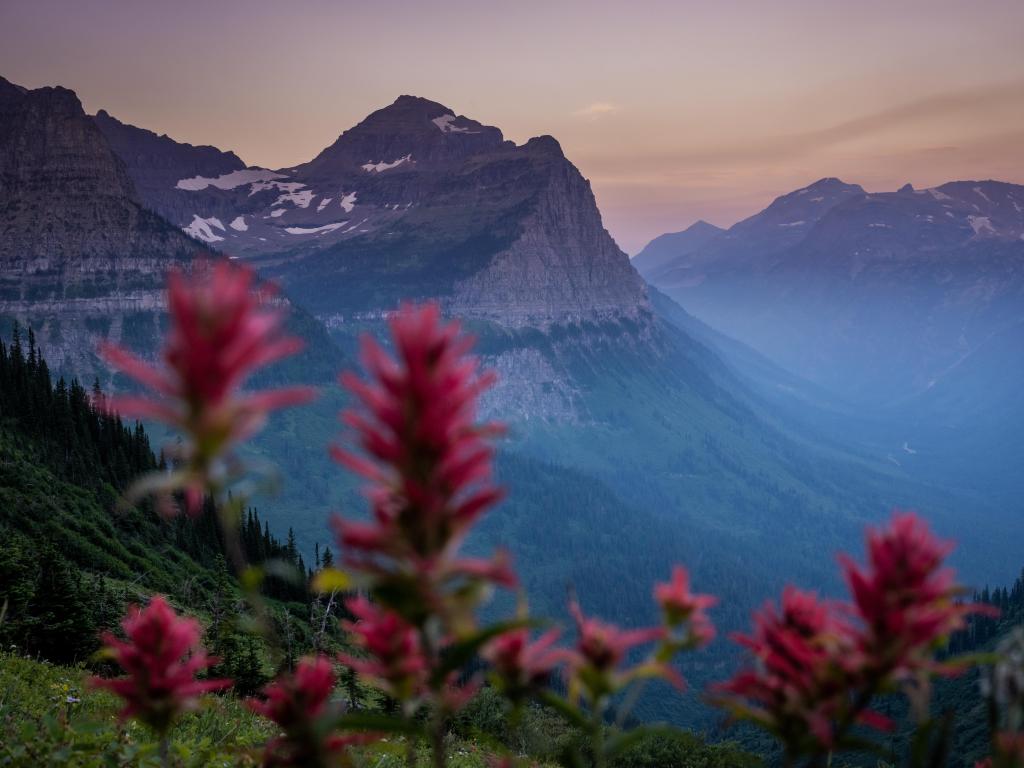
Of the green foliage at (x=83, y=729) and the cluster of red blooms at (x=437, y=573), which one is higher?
the cluster of red blooms at (x=437, y=573)

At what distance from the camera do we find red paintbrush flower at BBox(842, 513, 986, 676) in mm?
3061

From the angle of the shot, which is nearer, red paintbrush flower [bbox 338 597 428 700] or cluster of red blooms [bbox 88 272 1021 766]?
cluster of red blooms [bbox 88 272 1021 766]

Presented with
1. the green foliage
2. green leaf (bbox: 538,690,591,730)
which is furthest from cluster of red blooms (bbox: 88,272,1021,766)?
the green foliage

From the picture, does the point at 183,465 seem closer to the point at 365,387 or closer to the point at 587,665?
the point at 365,387

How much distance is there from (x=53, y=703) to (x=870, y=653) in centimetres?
1178

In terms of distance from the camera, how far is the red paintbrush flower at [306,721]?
3.26 meters

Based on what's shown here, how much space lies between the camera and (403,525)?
2621 millimetres

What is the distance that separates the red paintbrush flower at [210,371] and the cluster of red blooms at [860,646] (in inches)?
102

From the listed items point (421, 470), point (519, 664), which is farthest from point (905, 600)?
point (421, 470)

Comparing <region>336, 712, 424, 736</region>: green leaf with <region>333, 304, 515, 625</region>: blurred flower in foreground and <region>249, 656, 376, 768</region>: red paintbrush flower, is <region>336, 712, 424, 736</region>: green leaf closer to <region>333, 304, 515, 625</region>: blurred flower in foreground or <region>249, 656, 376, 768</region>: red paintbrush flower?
<region>249, 656, 376, 768</region>: red paintbrush flower

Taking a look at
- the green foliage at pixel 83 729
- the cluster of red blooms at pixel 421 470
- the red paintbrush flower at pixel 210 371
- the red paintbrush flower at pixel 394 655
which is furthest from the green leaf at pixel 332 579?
the green foliage at pixel 83 729

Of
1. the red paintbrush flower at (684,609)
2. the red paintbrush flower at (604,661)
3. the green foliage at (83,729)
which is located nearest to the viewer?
the red paintbrush flower at (604,661)

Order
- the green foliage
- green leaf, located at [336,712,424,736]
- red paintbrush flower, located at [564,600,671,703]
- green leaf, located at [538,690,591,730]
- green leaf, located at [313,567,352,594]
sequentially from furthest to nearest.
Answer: the green foliage
red paintbrush flower, located at [564,600,671,703]
green leaf, located at [538,690,591,730]
green leaf, located at [336,712,424,736]
green leaf, located at [313,567,352,594]

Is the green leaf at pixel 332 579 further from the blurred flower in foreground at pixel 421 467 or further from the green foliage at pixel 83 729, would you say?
the green foliage at pixel 83 729
